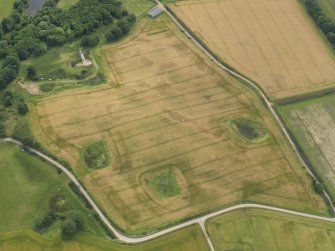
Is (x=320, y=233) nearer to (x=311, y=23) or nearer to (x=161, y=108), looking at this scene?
(x=161, y=108)

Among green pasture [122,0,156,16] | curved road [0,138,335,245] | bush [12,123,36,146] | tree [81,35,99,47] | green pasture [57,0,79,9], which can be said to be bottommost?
curved road [0,138,335,245]

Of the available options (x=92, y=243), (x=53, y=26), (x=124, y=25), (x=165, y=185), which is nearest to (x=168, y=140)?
(x=165, y=185)

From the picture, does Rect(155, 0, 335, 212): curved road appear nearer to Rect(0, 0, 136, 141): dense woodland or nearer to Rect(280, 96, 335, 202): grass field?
Rect(280, 96, 335, 202): grass field

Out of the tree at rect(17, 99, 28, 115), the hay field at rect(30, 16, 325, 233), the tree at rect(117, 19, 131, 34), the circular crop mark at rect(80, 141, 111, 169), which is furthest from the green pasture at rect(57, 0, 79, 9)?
the circular crop mark at rect(80, 141, 111, 169)

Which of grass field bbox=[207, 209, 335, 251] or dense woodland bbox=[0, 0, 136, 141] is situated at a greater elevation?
dense woodland bbox=[0, 0, 136, 141]

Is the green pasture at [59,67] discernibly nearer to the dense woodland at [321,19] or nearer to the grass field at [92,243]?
the grass field at [92,243]

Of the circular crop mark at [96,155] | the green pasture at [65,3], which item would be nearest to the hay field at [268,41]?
the green pasture at [65,3]

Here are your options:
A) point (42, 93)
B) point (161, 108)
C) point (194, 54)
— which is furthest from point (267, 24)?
point (42, 93)
